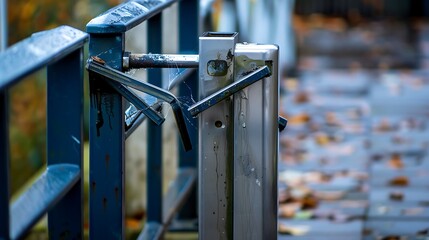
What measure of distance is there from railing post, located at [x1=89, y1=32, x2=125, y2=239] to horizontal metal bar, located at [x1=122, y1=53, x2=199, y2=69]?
0.04 metres

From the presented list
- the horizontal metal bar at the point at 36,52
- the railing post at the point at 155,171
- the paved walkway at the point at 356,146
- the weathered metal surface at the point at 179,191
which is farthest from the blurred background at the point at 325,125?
the horizontal metal bar at the point at 36,52

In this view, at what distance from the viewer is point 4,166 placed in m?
2.51

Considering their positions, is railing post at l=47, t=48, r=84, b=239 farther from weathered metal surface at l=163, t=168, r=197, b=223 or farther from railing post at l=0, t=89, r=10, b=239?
weathered metal surface at l=163, t=168, r=197, b=223

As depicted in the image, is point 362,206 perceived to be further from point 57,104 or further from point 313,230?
point 57,104

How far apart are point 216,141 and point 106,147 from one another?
41 centimetres

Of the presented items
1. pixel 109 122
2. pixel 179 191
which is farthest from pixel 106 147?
pixel 179 191

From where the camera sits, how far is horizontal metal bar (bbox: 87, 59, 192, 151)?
10.3ft

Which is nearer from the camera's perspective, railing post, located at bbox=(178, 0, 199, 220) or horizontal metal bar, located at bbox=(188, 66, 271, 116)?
horizontal metal bar, located at bbox=(188, 66, 271, 116)

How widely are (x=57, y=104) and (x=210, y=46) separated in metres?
0.46

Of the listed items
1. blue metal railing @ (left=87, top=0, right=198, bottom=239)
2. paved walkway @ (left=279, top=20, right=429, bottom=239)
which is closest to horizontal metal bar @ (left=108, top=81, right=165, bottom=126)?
blue metal railing @ (left=87, top=0, right=198, bottom=239)

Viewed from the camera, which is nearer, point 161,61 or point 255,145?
point 255,145

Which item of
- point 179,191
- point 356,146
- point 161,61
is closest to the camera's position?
point 161,61

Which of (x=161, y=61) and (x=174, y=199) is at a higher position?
(x=161, y=61)

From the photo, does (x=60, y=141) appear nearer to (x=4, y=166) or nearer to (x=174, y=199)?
(x=4, y=166)
